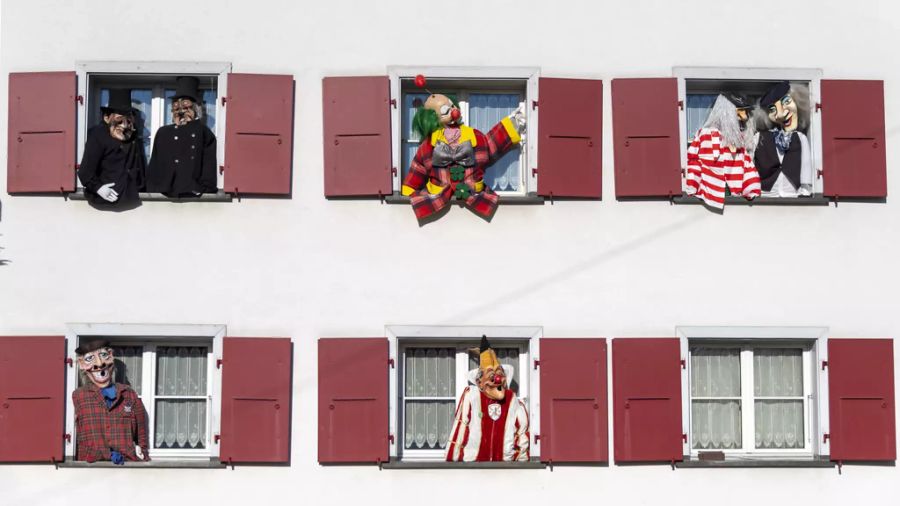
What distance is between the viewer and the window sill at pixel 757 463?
34.8 feet

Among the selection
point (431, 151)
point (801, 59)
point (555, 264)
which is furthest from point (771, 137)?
point (431, 151)

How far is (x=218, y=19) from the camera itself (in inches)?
425

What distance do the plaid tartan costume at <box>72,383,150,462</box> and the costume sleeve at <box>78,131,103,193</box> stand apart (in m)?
1.66

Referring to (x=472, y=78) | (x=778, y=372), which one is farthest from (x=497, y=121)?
(x=778, y=372)

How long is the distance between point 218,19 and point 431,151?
2129mm

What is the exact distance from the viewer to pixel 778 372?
36.2ft

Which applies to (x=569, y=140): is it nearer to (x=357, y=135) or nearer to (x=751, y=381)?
(x=357, y=135)

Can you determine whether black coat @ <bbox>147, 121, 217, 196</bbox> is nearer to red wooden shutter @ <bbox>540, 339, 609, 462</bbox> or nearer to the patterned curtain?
the patterned curtain

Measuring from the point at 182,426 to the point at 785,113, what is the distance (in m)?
5.82

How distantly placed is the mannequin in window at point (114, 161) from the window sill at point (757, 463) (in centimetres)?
513

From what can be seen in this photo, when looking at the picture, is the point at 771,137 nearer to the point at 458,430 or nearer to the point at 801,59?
the point at 801,59

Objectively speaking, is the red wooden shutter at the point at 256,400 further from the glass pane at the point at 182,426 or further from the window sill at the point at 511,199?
the window sill at the point at 511,199

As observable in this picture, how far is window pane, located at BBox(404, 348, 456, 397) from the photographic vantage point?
35.5 feet

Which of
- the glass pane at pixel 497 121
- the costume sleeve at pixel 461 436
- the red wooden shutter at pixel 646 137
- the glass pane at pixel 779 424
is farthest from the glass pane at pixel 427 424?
the glass pane at pixel 779 424
